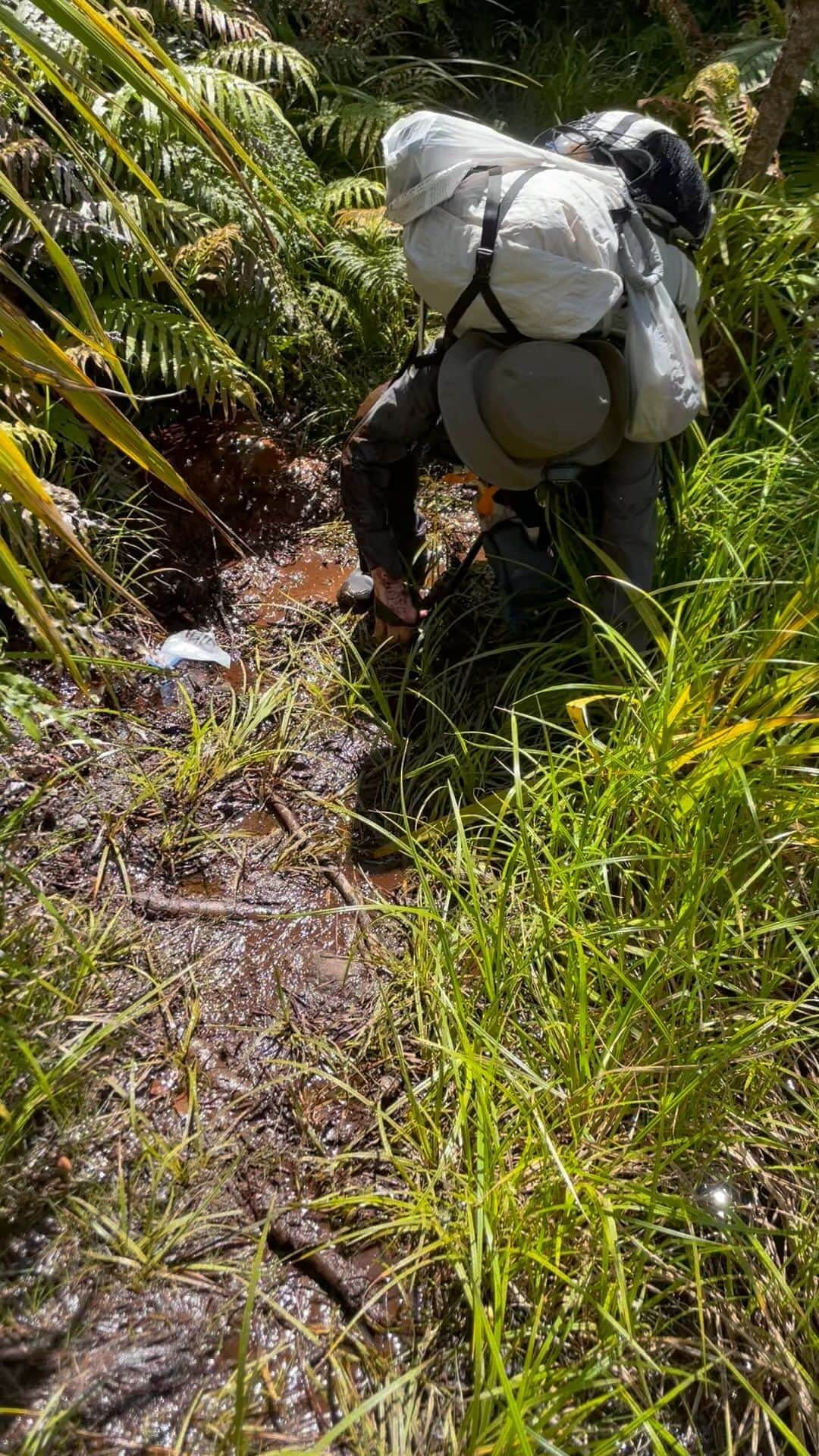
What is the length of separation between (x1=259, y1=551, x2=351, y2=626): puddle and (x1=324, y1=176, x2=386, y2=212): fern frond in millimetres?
1312

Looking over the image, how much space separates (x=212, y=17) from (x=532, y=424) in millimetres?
2232

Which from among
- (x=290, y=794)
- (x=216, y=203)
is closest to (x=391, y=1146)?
(x=290, y=794)

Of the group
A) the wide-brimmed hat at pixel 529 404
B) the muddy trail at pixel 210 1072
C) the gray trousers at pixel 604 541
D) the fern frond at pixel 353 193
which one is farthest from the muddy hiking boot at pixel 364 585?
the fern frond at pixel 353 193

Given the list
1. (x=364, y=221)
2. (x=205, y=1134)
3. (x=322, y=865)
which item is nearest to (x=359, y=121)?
(x=364, y=221)

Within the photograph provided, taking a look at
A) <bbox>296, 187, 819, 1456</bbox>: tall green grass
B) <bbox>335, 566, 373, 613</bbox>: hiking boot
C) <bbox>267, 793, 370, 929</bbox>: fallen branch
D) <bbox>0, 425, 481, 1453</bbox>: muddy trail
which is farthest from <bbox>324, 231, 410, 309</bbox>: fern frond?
<bbox>267, 793, 370, 929</bbox>: fallen branch

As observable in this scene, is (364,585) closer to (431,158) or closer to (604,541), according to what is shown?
(604,541)

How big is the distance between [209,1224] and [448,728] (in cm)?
133

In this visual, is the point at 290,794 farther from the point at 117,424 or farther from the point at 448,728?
the point at 117,424

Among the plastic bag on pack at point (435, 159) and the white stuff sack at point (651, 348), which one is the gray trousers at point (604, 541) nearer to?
the white stuff sack at point (651, 348)

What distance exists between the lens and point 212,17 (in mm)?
3031

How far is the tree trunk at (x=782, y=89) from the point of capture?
2328 millimetres

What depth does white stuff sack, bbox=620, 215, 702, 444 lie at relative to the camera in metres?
1.97

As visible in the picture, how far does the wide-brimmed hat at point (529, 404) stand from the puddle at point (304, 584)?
96cm

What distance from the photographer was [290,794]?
235 centimetres
